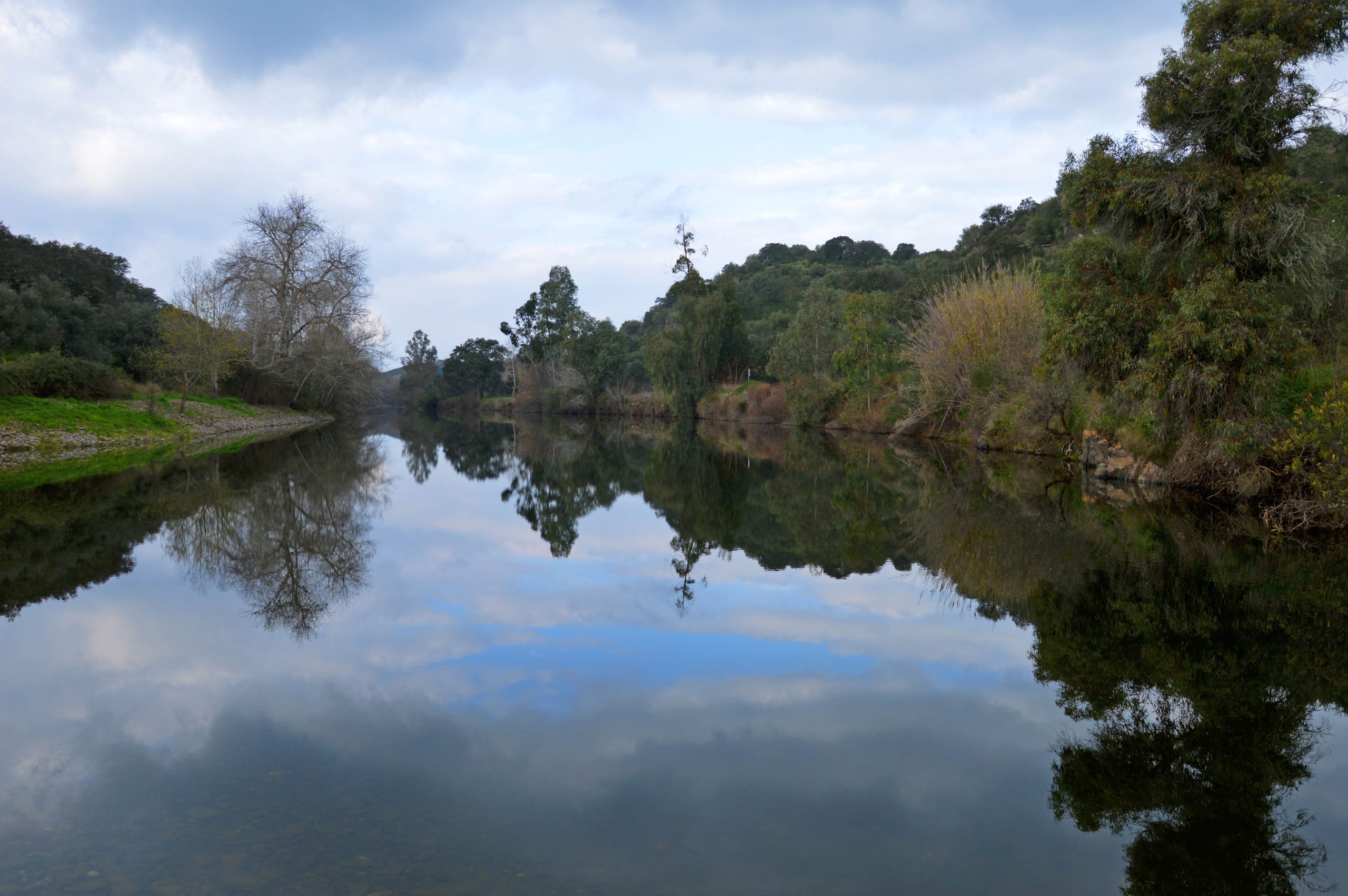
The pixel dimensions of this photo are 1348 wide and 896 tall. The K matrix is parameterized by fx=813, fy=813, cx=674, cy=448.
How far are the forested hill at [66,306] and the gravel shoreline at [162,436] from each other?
4.60 metres

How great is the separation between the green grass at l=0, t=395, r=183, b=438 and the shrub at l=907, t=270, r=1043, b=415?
91.7ft

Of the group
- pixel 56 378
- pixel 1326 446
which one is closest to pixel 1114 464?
pixel 1326 446

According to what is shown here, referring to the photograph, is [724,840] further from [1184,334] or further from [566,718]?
[1184,334]

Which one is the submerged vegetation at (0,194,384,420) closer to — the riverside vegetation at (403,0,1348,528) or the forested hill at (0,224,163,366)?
the forested hill at (0,224,163,366)

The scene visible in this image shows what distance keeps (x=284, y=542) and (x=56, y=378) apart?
19474 mm

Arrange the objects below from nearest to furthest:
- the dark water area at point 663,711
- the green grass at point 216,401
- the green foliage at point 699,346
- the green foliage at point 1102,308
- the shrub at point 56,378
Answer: the dark water area at point 663,711
the green foliage at point 1102,308
the shrub at point 56,378
the green grass at point 216,401
the green foliage at point 699,346

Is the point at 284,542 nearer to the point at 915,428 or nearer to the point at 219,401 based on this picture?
the point at 915,428

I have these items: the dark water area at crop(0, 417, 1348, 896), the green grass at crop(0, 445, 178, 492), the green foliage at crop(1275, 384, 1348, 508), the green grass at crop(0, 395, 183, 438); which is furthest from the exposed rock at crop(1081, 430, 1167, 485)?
the green grass at crop(0, 395, 183, 438)

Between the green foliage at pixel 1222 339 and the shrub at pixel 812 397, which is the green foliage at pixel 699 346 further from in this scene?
the green foliage at pixel 1222 339

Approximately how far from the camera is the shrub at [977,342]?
27.8 metres

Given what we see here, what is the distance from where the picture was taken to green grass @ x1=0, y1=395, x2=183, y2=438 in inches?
862

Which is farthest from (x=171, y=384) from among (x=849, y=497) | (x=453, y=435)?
(x=849, y=497)

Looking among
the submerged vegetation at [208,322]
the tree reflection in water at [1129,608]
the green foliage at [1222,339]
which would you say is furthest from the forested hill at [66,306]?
the green foliage at [1222,339]

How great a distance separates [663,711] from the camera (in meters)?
5.40
